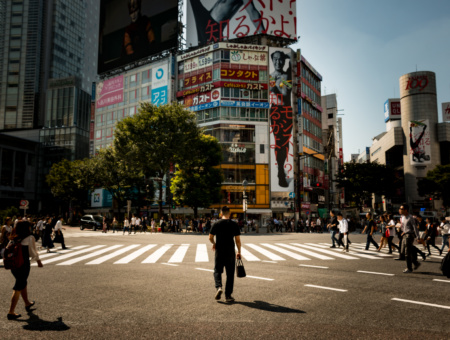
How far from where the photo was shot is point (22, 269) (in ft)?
19.1

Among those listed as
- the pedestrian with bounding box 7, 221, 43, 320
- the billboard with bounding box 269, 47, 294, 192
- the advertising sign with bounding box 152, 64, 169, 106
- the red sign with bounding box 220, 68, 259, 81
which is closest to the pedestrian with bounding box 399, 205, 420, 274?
the pedestrian with bounding box 7, 221, 43, 320

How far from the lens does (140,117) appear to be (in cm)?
3916

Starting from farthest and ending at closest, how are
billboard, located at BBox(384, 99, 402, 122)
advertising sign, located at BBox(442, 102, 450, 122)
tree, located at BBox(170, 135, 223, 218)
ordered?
billboard, located at BBox(384, 99, 402, 122)
advertising sign, located at BBox(442, 102, 450, 122)
tree, located at BBox(170, 135, 223, 218)

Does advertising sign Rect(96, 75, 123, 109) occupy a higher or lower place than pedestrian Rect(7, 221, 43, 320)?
higher

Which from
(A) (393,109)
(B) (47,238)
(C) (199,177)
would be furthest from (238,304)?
(A) (393,109)

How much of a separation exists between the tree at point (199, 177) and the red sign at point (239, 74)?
15.5 m

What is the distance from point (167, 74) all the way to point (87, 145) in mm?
40722

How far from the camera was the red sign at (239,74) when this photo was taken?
179 feet

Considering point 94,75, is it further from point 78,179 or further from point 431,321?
point 431,321

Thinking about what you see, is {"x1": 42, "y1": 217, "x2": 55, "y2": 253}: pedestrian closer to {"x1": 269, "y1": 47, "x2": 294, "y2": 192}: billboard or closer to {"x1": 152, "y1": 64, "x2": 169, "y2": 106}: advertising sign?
{"x1": 269, "y1": 47, "x2": 294, "y2": 192}: billboard

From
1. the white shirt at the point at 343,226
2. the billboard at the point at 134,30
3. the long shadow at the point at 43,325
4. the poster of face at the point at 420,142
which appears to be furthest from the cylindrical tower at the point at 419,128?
the long shadow at the point at 43,325

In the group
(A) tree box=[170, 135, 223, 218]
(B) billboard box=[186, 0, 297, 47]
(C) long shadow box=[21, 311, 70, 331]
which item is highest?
(B) billboard box=[186, 0, 297, 47]

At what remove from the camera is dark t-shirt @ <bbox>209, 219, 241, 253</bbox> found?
660 cm

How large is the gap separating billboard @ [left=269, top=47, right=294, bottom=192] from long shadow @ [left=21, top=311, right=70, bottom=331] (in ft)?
162
